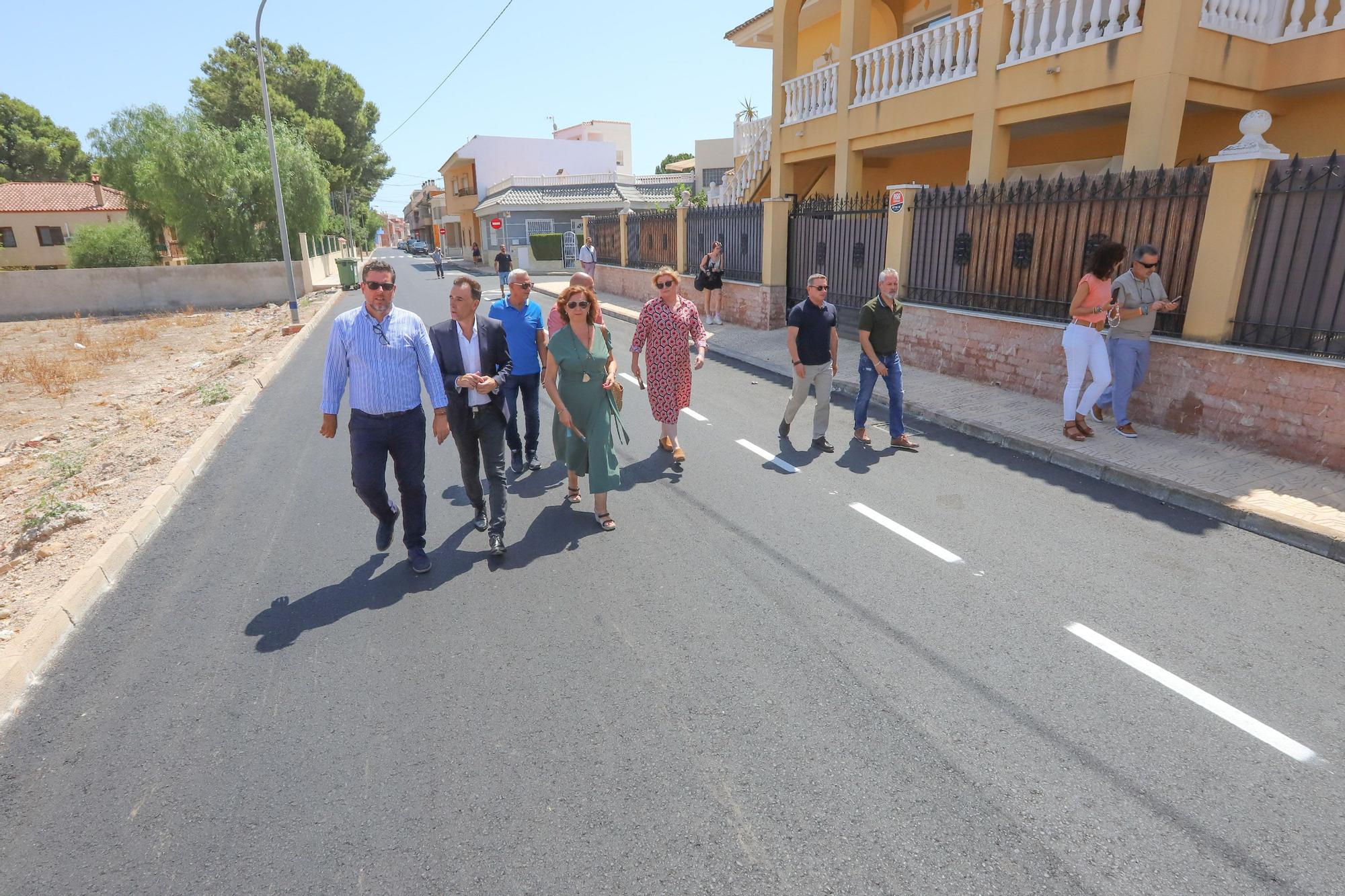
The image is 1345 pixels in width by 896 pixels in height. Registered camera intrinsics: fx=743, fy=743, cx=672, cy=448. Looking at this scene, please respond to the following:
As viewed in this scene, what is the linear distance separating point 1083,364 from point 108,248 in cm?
3077

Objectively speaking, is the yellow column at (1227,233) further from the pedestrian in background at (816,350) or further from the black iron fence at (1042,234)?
the pedestrian in background at (816,350)

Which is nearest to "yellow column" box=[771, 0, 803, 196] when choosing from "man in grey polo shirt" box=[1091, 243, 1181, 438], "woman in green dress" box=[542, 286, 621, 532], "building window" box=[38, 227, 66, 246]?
"man in grey polo shirt" box=[1091, 243, 1181, 438]

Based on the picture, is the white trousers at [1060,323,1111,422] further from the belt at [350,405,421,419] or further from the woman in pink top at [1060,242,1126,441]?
the belt at [350,405,421,419]

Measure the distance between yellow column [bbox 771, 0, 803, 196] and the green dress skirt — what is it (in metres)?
13.1

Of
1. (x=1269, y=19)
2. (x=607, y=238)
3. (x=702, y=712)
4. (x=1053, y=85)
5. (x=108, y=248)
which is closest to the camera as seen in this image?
(x=702, y=712)

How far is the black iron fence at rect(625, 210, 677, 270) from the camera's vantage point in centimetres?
1873

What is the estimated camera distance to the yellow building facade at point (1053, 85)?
364 inches

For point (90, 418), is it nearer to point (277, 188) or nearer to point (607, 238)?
point (277, 188)

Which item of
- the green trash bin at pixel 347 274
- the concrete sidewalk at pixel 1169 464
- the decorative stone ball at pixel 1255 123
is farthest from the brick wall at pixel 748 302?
the green trash bin at pixel 347 274

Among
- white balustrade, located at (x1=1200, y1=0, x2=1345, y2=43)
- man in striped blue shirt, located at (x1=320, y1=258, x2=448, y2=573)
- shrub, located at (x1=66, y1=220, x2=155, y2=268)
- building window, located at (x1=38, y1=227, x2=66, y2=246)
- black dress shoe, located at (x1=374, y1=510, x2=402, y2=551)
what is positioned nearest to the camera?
man in striped blue shirt, located at (x1=320, y1=258, x2=448, y2=573)

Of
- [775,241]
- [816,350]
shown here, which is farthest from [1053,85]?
[816,350]

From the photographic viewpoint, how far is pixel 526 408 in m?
6.56

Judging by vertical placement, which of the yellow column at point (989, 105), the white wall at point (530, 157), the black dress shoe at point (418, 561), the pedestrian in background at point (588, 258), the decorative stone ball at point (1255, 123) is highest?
the white wall at point (530, 157)

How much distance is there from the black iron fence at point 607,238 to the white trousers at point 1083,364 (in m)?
16.7
